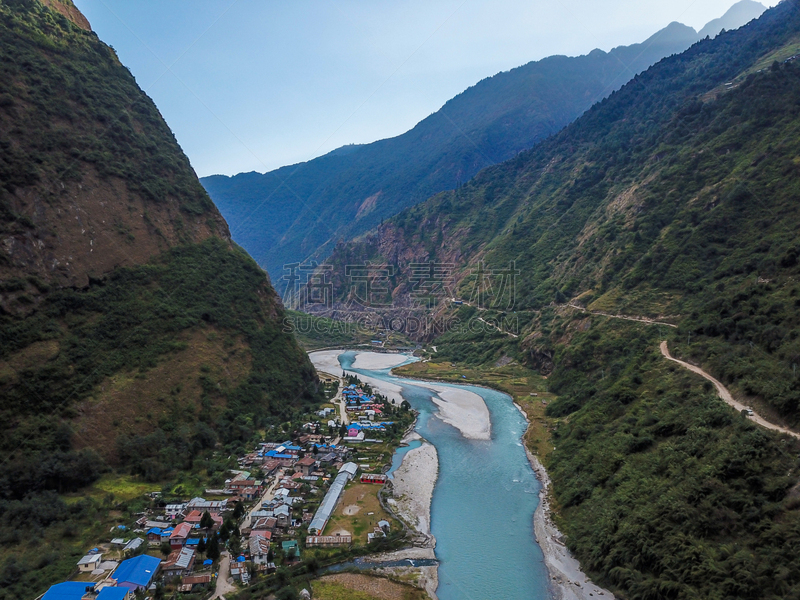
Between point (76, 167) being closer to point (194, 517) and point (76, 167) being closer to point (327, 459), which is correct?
point (194, 517)

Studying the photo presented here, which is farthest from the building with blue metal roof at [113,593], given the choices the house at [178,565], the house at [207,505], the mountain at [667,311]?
the mountain at [667,311]

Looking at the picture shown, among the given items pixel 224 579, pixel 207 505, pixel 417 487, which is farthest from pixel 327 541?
pixel 417 487

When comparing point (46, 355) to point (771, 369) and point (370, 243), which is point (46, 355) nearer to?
point (771, 369)

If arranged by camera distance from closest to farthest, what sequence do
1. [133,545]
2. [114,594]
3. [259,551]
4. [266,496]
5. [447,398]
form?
[114,594] → [259,551] → [133,545] → [266,496] → [447,398]

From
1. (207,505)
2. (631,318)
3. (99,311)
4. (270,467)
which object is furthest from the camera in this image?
(631,318)

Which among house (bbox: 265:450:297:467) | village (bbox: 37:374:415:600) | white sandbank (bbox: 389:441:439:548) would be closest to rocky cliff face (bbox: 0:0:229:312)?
village (bbox: 37:374:415:600)

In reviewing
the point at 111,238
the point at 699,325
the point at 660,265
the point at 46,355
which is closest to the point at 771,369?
the point at 699,325

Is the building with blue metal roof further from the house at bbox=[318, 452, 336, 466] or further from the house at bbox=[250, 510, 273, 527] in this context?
the house at bbox=[318, 452, 336, 466]
